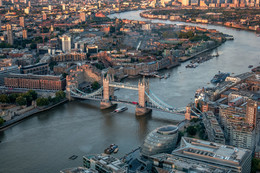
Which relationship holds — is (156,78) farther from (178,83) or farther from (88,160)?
(88,160)

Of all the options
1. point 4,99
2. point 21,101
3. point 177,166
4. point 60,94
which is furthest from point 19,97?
point 177,166

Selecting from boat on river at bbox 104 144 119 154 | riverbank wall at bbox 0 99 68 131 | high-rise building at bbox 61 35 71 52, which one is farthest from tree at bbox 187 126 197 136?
high-rise building at bbox 61 35 71 52

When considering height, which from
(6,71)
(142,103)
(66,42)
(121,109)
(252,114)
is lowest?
(121,109)

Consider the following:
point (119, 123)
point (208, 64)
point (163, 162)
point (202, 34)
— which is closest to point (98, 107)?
point (119, 123)

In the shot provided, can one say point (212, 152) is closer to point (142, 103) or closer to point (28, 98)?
point (142, 103)

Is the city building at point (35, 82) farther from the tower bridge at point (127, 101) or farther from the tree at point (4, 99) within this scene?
the tree at point (4, 99)

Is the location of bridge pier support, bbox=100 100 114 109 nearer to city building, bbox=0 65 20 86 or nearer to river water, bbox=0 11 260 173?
river water, bbox=0 11 260 173

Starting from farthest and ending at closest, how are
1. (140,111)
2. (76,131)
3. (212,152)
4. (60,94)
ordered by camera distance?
(60,94), (140,111), (76,131), (212,152)
